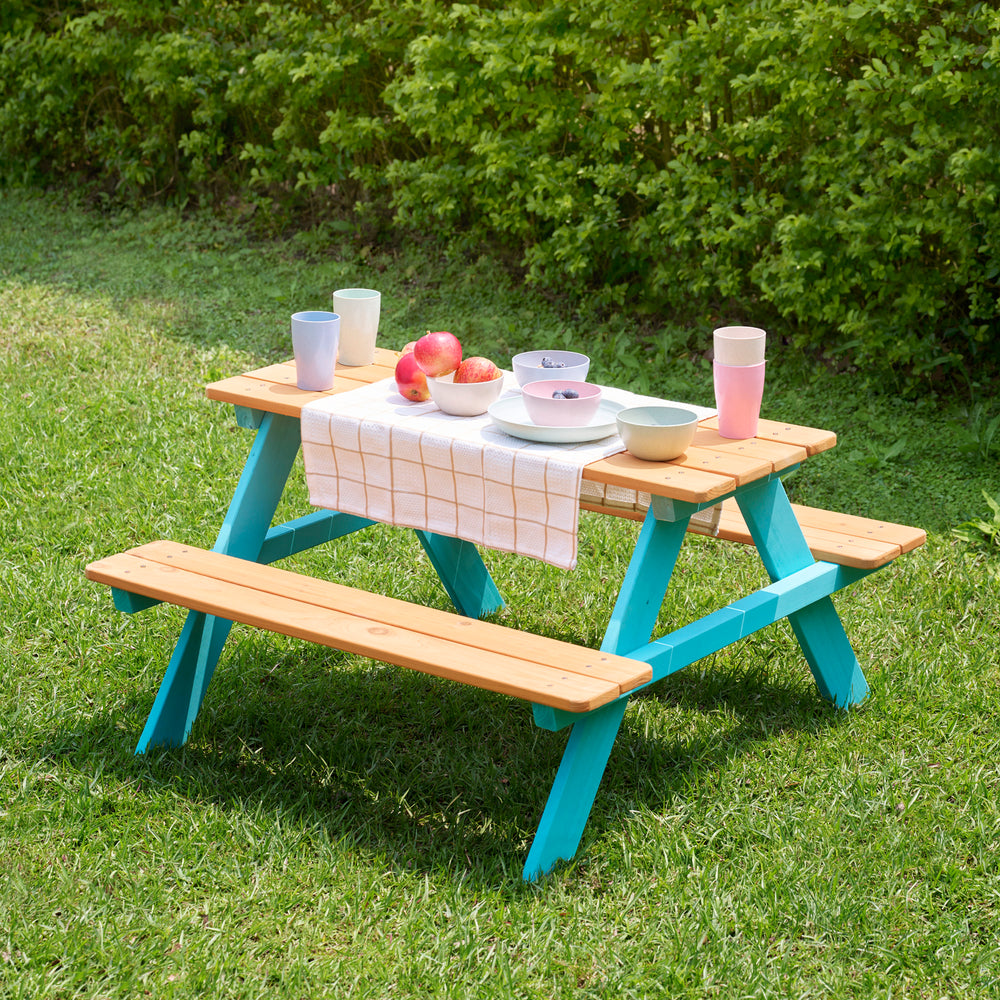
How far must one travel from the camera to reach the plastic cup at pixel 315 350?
3.31 meters

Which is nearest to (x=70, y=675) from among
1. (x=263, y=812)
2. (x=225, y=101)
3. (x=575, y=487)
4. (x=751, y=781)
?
(x=263, y=812)

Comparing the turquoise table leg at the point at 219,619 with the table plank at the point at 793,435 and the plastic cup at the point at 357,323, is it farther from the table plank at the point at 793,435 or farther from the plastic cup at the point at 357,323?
the table plank at the point at 793,435

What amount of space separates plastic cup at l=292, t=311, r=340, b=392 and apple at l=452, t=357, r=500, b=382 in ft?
1.37

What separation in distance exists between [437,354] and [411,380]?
0.12 meters

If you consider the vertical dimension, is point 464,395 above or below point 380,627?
above

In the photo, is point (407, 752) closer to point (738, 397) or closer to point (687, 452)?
point (687, 452)

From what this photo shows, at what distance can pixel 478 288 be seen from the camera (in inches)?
298

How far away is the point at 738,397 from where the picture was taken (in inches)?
117

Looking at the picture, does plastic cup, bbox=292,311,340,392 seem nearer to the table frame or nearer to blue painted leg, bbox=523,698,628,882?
the table frame

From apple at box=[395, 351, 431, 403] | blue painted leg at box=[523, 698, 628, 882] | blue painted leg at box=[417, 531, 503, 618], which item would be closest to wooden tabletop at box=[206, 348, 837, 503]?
apple at box=[395, 351, 431, 403]

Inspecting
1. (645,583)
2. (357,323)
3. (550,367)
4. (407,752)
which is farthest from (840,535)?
(357,323)

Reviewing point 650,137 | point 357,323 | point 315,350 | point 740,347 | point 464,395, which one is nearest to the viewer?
point 740,347

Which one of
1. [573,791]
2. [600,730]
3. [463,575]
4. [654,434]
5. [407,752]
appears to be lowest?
[407,752]

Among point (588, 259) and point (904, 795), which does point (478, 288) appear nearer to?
point (588, 259)
